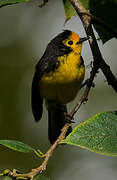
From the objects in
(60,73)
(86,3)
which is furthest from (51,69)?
(86,3)

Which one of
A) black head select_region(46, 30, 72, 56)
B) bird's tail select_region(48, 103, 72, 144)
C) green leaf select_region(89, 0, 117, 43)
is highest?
green leaf select_region(89, 0, 117, 43)

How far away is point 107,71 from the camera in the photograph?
1.77 metres

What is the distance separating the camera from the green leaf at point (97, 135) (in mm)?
1270

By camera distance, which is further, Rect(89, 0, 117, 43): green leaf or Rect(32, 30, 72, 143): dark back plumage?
Rect(32, 30, 72, 143): dark back plumage

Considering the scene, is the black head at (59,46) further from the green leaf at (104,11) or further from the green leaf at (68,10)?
the green leaf at (104,11)

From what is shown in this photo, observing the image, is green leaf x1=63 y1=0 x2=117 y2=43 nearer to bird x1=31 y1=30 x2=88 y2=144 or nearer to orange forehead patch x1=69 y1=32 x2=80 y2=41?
bird x1=31 y1=30 x2=88 y2=144

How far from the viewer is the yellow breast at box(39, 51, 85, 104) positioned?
3.45 metres

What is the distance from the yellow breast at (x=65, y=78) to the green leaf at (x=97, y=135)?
203 centimetres

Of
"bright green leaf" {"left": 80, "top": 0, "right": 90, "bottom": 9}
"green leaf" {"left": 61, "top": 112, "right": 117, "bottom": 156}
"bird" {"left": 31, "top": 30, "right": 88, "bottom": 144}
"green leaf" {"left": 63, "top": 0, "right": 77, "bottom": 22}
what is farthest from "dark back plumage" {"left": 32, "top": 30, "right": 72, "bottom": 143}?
"green leaf" {"left": 61, "top": 112, "right": 117, "bottom": 156}

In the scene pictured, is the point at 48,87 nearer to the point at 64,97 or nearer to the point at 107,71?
the point at 64,97

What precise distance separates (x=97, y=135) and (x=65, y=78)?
7.13 ft

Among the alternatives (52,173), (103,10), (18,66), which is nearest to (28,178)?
(103,10)

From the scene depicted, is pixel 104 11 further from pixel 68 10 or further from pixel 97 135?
pixel 97 135

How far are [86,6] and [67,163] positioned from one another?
3.34 metres
